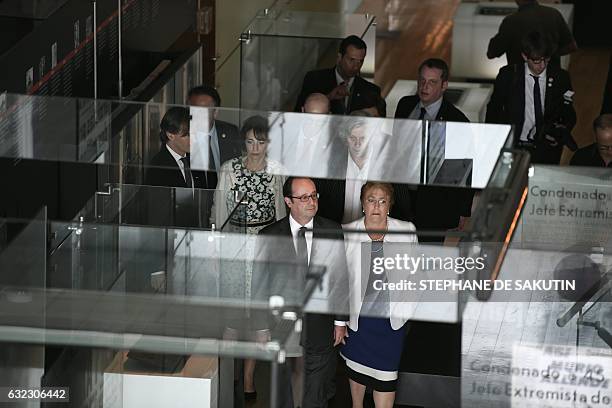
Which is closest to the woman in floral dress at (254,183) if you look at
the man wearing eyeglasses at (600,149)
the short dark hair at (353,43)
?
the man wearing eyeglasses at (600,149)

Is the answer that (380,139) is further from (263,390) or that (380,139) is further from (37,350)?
(37,350)

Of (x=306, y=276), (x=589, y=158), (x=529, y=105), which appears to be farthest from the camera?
(x=529, y=105)

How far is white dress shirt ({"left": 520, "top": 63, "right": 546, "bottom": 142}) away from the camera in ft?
29.4

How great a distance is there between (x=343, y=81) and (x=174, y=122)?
2090 mm

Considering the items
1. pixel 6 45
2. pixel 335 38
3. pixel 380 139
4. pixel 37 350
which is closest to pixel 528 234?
pixel 380 139

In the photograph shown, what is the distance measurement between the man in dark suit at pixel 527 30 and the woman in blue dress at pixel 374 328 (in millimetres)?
4508

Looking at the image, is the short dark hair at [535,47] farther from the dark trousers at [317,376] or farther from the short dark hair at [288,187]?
the dark trousers at [317,376]

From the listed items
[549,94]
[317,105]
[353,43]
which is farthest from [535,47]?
[317,105]

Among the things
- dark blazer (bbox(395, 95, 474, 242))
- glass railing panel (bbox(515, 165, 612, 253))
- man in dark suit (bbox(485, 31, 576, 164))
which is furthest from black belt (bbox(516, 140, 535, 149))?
glass railing panel (bbox(515, 165, 612, 253))

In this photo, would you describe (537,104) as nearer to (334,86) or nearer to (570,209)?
(334,86)

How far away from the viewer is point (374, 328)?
678cm

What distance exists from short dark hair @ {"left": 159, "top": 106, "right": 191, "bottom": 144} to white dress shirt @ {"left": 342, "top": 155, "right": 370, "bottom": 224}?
2.81ft

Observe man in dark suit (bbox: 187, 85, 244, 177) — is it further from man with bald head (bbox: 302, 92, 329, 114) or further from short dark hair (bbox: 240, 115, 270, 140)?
man with bald head (bbox: 302, 92, 329, 114)

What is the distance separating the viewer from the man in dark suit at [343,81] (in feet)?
29.4
